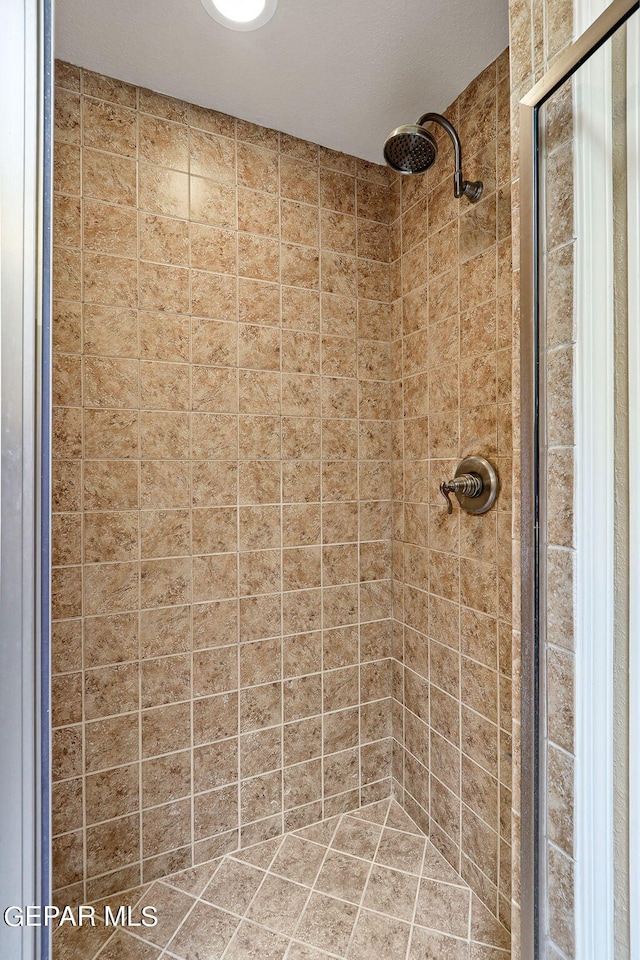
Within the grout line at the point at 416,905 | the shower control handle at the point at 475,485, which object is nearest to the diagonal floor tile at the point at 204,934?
the grout line at the point at 416,905

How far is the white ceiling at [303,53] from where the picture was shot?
1.05 meters

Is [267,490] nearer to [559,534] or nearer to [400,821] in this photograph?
[559,534]

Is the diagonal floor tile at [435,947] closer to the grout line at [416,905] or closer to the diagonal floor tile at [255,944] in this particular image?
the grout line at [416,905]

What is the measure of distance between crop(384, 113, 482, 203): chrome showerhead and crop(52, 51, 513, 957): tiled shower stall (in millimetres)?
56

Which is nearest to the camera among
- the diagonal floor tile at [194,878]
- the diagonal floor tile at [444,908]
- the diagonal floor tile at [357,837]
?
the diagonal floor tile at [444,908]

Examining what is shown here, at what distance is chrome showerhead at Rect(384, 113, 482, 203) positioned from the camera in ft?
3.61

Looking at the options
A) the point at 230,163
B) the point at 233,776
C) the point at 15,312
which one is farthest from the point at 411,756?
the point at 230,163

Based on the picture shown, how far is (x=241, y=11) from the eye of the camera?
1037mm

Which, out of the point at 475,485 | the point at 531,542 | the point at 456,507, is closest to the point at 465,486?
the point at 475,485

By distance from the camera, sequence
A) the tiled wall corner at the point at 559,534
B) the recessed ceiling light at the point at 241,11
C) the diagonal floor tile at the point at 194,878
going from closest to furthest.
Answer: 1. the tiled wall corner at the point at 559,534
2. the recessed ceiling light at the point at 241,11
3. the diagonal floor tile at the point at 194,878

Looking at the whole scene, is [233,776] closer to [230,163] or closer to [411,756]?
[411,756]

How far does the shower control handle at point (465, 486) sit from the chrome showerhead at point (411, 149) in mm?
830

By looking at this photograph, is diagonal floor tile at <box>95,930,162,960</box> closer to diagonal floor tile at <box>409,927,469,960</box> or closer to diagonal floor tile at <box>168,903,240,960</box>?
diagonal floor tile at <box>168,903,240,960</box>

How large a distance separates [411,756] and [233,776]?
1.94 feet
